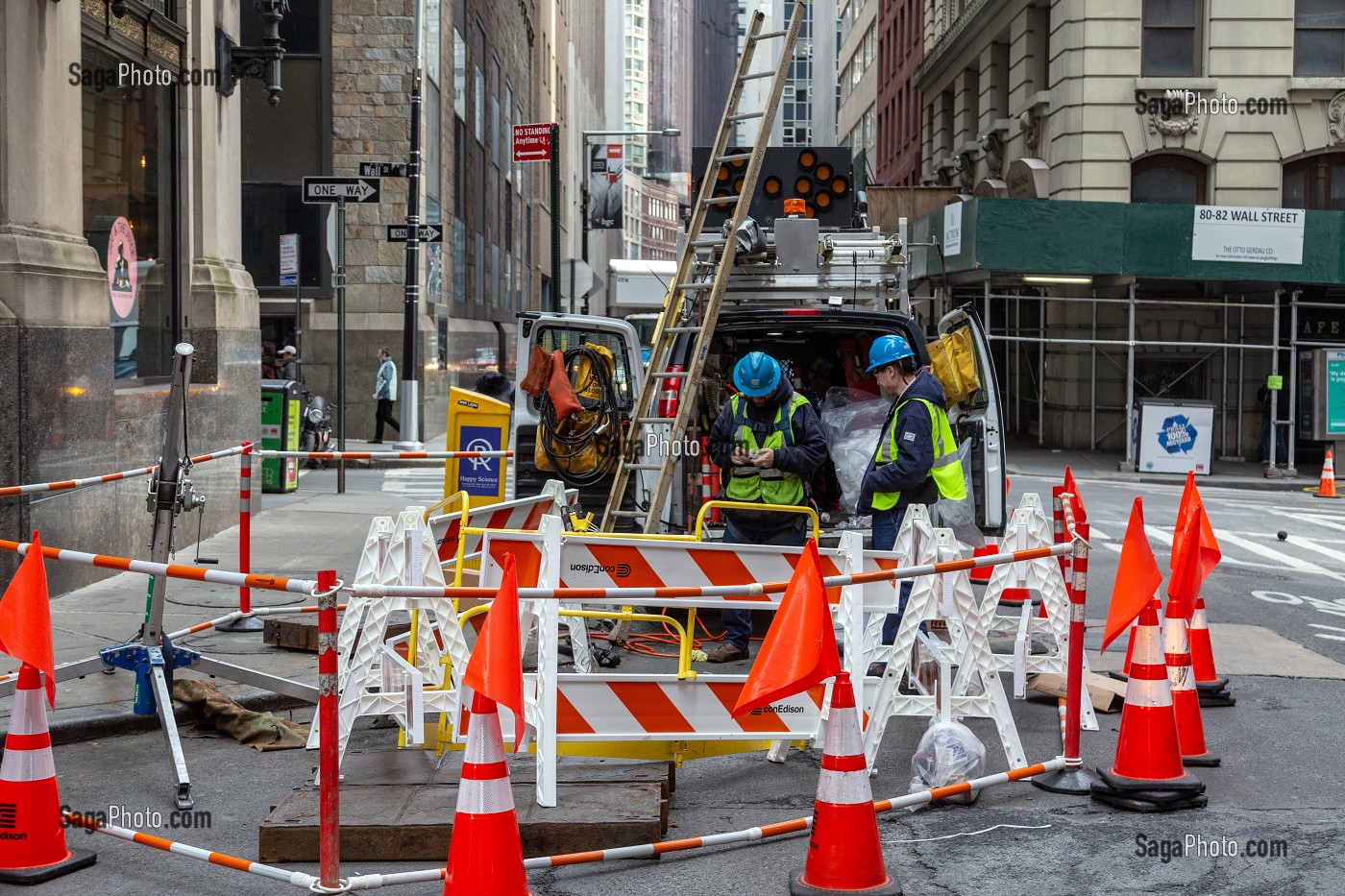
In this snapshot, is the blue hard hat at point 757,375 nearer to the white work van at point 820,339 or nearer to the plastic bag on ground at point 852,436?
the white work van at point 820,339

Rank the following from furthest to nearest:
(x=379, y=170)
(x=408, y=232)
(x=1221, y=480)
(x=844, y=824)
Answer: (x=1221, y=480)
(x=408, y=232)
(x=379, y=170)
(x=844, y=824)

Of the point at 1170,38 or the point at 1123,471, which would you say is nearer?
the point at 1123,471

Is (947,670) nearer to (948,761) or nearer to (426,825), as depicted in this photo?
(948,761)

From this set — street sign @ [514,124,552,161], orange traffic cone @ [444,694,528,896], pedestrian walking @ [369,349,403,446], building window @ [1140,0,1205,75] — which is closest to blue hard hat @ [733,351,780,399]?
orange traffic cone @ [444,694,528,896]

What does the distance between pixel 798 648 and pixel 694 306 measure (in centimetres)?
597

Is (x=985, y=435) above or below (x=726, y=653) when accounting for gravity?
above

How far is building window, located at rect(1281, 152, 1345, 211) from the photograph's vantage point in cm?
2706

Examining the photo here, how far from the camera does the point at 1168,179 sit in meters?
27.7

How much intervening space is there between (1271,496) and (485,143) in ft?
82.5

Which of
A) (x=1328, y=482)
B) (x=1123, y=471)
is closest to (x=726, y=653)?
(x=1328, y=482)

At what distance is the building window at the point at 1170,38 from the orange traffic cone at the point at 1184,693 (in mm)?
23678

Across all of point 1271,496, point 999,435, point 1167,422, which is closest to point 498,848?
point 999,435

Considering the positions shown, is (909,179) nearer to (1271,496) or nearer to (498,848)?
(1271,496)

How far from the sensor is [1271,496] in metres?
20.8
